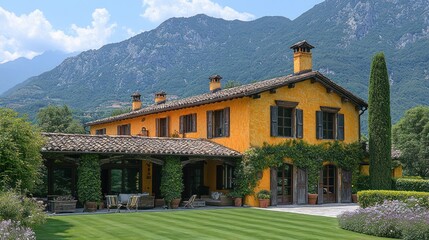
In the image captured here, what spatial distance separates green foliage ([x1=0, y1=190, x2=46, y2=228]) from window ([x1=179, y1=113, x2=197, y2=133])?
14.0 meters

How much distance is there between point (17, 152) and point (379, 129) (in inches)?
676

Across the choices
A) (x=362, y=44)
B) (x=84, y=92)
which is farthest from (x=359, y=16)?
(x=84, y=92)

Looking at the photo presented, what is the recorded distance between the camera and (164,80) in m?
128

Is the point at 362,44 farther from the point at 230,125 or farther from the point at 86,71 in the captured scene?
the point at 230,125

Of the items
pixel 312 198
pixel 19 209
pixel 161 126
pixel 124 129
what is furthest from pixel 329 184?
pixel 19 209

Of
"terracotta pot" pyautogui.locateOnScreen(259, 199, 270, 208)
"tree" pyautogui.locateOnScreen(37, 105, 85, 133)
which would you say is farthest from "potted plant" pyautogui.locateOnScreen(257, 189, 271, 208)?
"tree" pyautogui.locateOnScreen(37, 105, 85, 133)

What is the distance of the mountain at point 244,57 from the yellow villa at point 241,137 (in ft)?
202

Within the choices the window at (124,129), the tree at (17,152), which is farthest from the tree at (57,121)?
the tree at (17,152)

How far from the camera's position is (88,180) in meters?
20.2

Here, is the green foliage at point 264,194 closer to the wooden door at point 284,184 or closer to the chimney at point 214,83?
the wooden door at point 284,184

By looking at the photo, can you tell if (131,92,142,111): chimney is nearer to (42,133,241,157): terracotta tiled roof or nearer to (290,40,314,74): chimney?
(42,133,241,157): terracotta tiled roof

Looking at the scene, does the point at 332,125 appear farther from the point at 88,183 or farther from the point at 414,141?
the point at 414,141

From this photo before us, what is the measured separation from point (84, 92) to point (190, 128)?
324 feet

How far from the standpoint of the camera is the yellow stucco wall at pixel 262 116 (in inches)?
917
